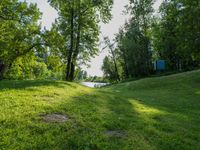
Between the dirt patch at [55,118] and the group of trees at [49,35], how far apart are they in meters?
17.9

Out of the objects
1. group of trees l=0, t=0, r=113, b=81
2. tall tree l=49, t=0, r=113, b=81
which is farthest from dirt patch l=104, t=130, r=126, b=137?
tall tree l=49, t=0, r=113, b=81

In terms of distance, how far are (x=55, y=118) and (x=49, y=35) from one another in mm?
19302

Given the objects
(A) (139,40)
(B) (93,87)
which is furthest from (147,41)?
(B) (93,87)

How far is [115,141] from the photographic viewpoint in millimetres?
9297

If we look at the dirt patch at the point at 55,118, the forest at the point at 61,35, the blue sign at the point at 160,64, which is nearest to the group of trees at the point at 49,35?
the forest at the point at 61,35

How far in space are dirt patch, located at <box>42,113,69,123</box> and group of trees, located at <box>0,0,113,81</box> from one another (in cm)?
1789

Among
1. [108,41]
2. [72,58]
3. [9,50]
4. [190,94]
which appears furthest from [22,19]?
[108,41]

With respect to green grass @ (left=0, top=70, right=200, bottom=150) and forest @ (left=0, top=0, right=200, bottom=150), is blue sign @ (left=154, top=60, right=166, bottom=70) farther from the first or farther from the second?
green grass @ (left=0, top=70, right=200, bottom=150)

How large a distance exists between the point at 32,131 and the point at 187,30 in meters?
27.7

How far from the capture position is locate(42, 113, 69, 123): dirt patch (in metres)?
10.1

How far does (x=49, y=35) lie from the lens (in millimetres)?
28797

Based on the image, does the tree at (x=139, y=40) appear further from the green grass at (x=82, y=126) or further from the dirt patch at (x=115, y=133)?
the dirt patch at (x=115, y=133)

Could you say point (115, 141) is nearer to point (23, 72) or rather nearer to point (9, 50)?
point (9, 50)

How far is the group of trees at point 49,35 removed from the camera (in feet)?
93.0
